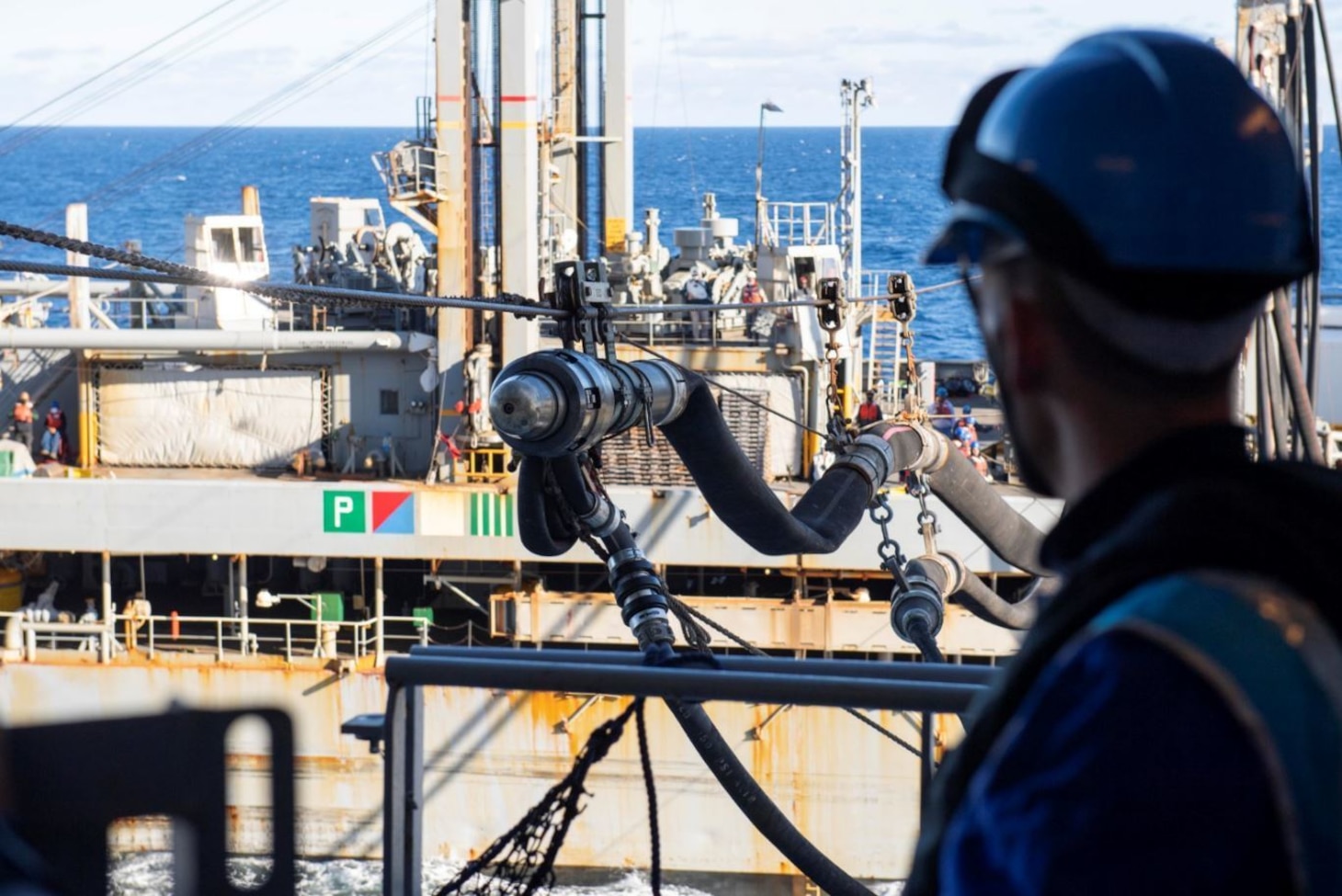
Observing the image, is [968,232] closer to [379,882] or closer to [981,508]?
[981,508]

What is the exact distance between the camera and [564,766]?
20.3 m

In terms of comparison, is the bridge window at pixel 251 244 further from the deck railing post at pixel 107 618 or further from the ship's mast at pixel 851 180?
the ship's mast at pixel 851 180

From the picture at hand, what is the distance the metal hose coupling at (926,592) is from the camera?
26.5ft

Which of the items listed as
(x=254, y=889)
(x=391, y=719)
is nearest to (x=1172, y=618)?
(x=254, y=889)

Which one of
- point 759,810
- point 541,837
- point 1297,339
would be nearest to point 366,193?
point 1297,339

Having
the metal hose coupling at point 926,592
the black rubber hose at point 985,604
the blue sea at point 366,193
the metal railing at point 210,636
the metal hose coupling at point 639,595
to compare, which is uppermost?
the blue sea at point 366,193

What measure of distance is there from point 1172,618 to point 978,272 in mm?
505

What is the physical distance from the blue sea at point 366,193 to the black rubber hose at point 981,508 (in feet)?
154

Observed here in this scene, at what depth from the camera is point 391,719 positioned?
3.47 metres

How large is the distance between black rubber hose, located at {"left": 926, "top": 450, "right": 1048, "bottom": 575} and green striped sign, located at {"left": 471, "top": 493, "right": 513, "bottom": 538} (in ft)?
44.6

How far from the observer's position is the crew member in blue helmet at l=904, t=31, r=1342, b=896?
1.41m

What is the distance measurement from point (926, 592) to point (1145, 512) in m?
6.91

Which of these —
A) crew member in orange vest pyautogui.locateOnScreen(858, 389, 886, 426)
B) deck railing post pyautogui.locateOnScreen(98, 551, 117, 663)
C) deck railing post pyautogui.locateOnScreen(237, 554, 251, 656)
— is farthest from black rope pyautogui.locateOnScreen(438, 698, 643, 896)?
deck railing post pyautogui.locateOnScreen(98, 551, 117, 663)

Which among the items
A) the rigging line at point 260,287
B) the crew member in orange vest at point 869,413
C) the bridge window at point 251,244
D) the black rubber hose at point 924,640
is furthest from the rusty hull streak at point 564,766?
the rigging line at point 260,287
